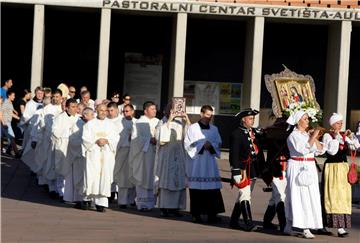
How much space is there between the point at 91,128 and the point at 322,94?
15.4 meters

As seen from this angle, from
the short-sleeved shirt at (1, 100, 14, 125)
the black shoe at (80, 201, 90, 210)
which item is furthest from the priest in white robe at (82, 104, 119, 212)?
the short-sleeved shirt at (1, 100, 14, 125)

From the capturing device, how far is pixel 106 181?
52.6 ft

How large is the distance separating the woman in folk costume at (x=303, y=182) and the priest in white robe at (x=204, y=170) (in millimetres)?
1699

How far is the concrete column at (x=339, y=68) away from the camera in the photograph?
88.2ft

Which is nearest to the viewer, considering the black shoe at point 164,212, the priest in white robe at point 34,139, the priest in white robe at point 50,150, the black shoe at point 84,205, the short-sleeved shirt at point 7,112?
the black shoe at point 164,212

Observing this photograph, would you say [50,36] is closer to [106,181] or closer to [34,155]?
[34,155]

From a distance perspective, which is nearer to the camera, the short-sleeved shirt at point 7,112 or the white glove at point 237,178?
the white glove at point 237,178

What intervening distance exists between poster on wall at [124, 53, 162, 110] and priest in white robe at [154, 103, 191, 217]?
1402 centimetres

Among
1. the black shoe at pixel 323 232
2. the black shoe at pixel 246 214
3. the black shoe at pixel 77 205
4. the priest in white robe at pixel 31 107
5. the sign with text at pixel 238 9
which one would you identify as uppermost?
the sign with text at pixel 238 9

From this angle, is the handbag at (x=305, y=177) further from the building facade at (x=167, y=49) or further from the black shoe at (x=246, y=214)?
the building facade at (x=167, y=49)

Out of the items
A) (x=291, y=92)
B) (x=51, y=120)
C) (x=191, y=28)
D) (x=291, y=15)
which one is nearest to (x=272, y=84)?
(x=291, y=92)

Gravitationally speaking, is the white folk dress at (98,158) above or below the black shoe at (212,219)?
above

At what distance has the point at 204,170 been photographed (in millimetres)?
14766

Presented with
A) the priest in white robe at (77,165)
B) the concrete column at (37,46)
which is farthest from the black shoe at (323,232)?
the concrete column at (37,46)
